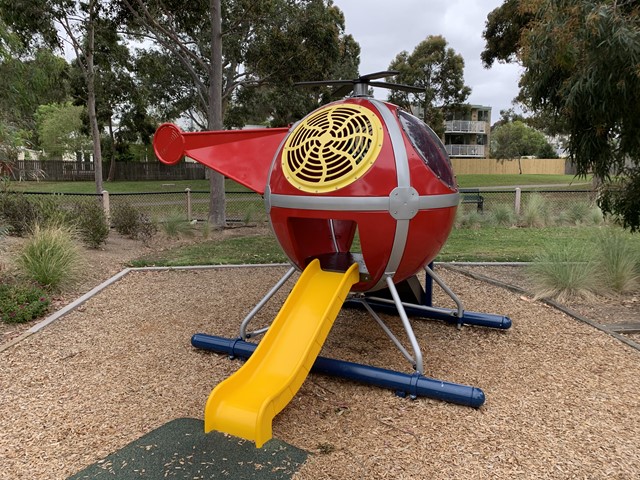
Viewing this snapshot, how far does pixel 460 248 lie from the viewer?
404 inches

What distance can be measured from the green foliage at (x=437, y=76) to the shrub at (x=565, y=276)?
29.1m

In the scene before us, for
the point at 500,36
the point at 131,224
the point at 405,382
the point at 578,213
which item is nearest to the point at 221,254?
the point at 131,224

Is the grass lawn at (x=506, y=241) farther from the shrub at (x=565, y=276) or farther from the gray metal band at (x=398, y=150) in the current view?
the gray metal band at (x=398, y=150)

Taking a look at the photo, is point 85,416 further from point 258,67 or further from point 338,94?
point 258,67

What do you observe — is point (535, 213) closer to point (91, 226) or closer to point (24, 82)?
point (91, 226)

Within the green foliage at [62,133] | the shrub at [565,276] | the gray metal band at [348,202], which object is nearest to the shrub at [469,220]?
the shrub at [565,276]

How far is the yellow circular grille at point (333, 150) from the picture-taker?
3.75 m

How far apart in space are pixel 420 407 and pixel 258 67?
1295 centimetres

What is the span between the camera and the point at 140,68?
16.5 m

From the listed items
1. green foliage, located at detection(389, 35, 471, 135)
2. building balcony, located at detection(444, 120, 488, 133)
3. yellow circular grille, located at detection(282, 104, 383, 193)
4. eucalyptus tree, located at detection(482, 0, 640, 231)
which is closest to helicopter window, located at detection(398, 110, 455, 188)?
yellow circular grille, located at detection(282, 104, 383, 193)

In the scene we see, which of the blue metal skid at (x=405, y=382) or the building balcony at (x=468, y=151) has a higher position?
the building balcony at (x=468, y=151)

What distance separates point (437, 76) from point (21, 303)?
113 feet

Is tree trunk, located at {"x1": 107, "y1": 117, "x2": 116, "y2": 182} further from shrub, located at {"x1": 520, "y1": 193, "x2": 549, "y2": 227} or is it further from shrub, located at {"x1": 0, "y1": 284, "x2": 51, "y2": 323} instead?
shrub, located at {"x1": 0, "y1": 284, "x2": 51, "y2": 323}

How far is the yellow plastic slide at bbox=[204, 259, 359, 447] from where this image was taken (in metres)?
3.10
